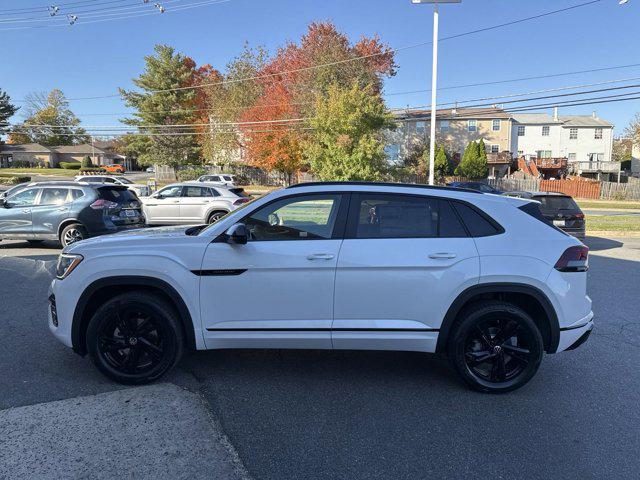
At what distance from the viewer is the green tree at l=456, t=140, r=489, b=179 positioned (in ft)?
144

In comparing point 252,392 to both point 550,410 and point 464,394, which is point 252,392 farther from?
point 550,410

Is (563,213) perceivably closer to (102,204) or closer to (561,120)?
(102,204)

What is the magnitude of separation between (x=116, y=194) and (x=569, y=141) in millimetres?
60468

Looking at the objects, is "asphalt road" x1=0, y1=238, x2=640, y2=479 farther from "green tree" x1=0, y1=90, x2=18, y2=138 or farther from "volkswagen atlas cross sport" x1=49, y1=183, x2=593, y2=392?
"green tree" x1=0, y1=90, x2=18, y2=138

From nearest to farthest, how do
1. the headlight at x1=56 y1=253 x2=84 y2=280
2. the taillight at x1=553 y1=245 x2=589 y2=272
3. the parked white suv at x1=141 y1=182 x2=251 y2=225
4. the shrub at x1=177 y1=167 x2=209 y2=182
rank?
1. the taillight at x1=553 y1=245 x2=589 y2=272
2. the headlight at x1=56 y1=253 x2=84 y2=280
3. the parked white suv at x1=141 y1=182 x2=251 y2=225
4. the shrub at x1=177 y1=167 x2=209 y2=182

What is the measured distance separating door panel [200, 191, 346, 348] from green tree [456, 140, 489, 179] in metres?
43.1

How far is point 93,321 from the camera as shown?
12.7ft

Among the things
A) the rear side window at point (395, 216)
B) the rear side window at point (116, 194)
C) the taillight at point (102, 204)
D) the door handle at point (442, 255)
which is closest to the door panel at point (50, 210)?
the taillight at point (102, 204)

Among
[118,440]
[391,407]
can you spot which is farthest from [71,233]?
[391,407]

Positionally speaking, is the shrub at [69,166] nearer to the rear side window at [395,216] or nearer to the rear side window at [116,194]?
the rear side window at [116,194]

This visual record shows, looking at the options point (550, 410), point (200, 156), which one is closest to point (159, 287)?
point (550, 410)

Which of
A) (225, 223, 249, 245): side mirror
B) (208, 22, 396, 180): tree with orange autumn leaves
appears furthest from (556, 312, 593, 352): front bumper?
(208, 22, 396, 180): tree with orange autumn leaves

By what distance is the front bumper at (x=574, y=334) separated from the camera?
386cm

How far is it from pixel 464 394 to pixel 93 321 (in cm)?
323
